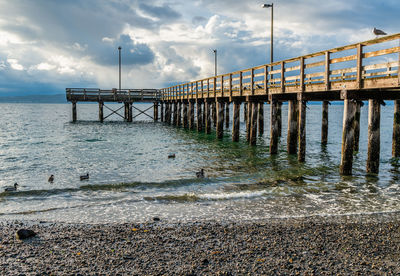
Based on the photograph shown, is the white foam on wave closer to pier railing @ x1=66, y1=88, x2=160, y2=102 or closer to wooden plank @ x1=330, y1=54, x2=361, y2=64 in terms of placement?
wooden plank @ x1=330, y1=54, x2=361, y2=64

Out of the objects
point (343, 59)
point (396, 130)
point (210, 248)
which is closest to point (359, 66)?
point (343, 59)

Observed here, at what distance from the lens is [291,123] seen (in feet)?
49.5

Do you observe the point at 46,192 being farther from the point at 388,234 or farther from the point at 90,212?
the point at 388,234

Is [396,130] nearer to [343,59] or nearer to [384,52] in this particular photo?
[343,59]

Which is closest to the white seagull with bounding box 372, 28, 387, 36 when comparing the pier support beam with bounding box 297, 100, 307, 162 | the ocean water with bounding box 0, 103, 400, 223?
the pier support beam with bounding box 297, 100, 307, 162

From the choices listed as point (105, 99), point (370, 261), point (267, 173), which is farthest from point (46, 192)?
point (105, 99)

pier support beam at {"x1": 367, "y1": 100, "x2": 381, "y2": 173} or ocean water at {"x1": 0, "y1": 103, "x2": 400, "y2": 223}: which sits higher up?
pier support beam at {"x1": 367, "y1": 100, "x2": 381, "y2": 173}

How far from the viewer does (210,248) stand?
6.01 metres

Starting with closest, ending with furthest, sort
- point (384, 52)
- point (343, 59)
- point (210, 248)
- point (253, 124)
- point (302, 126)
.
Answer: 1. point (210, 248)
2. point (384, 52)
3. point (343, 59)
4. point (302, 126)
5. point (253, 124)

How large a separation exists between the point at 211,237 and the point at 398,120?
13821 millimetres

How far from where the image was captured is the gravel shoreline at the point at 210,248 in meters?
5.22

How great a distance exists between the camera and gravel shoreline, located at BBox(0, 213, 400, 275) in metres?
5.22

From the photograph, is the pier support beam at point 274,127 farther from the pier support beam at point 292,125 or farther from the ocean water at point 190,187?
the pier support beam at point 292,125

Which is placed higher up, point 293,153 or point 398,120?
point 398,120
